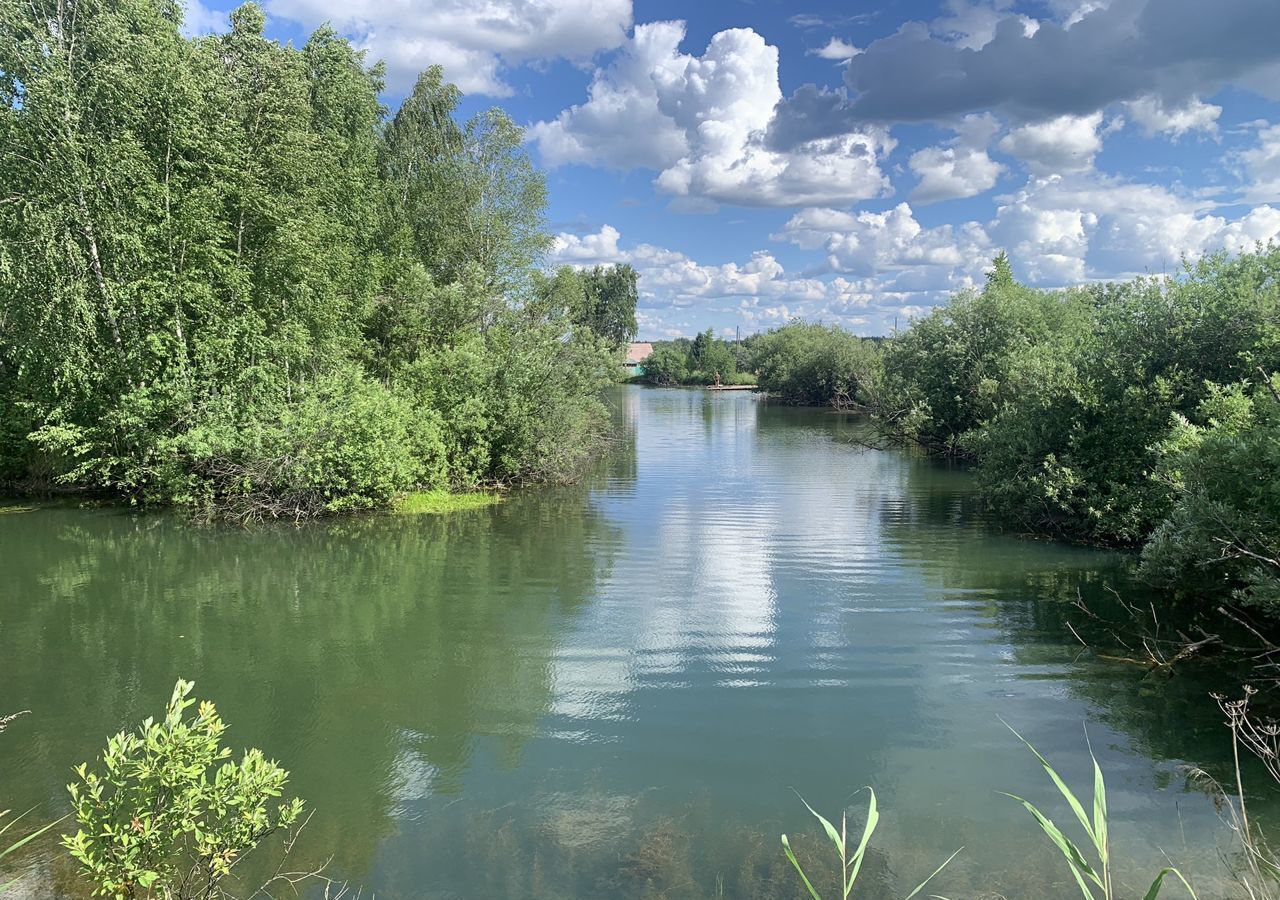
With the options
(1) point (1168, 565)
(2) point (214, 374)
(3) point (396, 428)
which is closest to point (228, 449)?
(2) point (214, 374)

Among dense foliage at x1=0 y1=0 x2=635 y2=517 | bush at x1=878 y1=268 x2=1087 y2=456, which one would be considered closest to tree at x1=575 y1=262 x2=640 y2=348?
bush at x1=878 y1=268 x2=1087 y2=456

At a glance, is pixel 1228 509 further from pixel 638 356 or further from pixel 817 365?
pixel 638 356

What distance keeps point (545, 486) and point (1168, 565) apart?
17596 mm

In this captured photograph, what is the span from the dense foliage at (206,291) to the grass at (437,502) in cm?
42

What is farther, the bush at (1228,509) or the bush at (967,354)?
the bush at (967,354)

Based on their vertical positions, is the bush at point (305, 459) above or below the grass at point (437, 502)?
above

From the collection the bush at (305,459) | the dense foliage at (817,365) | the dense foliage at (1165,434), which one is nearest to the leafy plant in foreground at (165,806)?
the dense foliage at (1165,434)

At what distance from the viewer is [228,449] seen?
17516mm

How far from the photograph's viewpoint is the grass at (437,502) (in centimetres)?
2064

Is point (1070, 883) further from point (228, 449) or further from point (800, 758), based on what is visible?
point (228, 449)

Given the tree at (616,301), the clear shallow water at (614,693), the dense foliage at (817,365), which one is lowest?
the clear shallow water at (614,693)

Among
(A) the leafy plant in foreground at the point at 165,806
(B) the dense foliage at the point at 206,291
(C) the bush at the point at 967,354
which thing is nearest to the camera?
(A) the leafy plant in foreground at the point at 165,806

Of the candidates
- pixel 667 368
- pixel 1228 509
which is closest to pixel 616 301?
pixel 667 368

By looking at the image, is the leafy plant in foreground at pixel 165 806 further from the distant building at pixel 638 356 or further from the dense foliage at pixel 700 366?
the distant building at pixel 638 356
